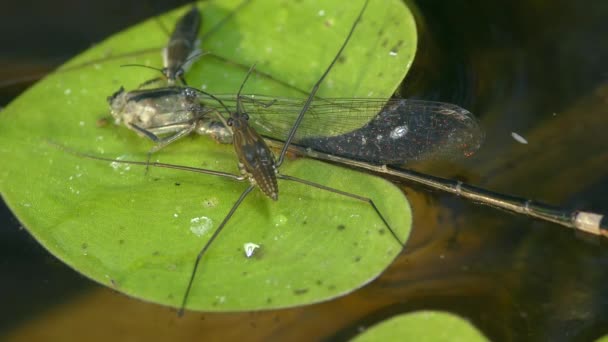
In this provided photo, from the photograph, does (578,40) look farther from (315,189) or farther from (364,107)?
(315,189)

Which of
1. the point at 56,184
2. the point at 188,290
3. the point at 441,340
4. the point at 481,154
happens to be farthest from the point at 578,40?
the point at 56,184

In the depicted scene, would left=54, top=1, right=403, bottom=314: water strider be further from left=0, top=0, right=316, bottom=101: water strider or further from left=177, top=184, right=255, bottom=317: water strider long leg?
left=0, top=0, right=316, bottom=101: water strider

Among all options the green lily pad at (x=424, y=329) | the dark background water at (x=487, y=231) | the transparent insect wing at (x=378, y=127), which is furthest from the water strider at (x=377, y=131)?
the green lily pad at (x=424, y=329)

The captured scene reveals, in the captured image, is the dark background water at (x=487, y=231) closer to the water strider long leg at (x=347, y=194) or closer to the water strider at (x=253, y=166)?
the water strider long leg at (x=347, y=194)

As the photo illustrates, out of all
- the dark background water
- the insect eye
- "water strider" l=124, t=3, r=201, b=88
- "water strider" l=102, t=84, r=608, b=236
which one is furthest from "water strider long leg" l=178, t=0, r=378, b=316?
the insect eye

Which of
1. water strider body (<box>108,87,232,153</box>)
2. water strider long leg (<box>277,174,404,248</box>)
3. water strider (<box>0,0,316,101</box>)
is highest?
water strider (<box>0,0,316,101</box>)

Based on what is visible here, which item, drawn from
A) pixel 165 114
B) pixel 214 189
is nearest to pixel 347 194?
pixel 214 189
